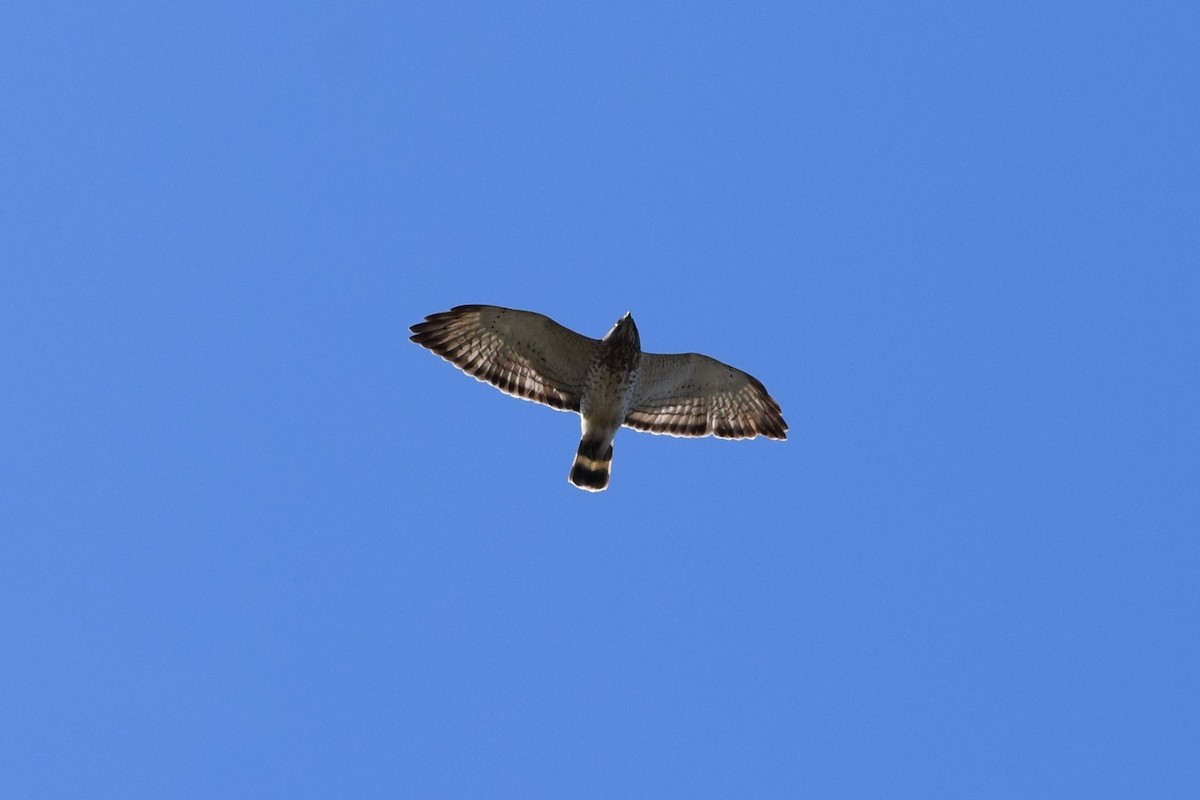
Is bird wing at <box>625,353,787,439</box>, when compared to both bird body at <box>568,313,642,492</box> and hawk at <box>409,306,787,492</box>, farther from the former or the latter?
bird body at <box>568,313,642,492</box>

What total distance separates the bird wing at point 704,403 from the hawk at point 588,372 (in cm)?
1

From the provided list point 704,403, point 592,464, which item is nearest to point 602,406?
point 592,464

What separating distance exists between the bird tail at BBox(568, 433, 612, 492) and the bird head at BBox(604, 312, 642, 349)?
120 centimetres

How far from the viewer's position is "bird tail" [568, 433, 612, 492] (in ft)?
66.6

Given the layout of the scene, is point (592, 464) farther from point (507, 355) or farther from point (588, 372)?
point (507, 355)

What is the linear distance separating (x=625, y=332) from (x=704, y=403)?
1.82 m

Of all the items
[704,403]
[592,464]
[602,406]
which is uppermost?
[704,403]

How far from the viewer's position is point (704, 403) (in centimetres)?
2119

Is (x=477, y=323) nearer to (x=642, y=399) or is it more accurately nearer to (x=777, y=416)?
(x=642, y=399)

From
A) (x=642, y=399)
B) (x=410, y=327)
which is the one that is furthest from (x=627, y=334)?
(x=410, y=327)

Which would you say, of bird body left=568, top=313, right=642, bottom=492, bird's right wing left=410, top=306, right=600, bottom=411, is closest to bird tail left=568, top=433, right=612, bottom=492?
bird body left=568, top=313, right=642, bottom=492

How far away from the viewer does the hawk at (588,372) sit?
791 inches

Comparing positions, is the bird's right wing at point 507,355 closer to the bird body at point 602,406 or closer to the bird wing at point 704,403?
the bird body at point 602,406

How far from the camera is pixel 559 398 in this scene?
2052 centimetres
